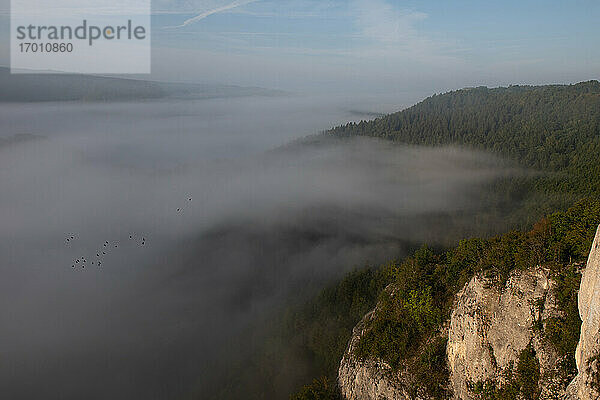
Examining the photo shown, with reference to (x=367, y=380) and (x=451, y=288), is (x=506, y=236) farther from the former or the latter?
(x=367, y=380)

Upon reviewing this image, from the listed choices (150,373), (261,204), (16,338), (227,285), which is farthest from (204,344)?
(261,204)

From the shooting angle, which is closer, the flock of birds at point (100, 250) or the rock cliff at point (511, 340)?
the rock cliff at point (511, 340)

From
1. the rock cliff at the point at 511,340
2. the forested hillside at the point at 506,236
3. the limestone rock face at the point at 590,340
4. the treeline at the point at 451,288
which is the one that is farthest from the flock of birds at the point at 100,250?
the limestone rock face at the point at 590,340

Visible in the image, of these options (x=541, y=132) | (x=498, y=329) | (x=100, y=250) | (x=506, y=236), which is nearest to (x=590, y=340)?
(x=498, y=329)

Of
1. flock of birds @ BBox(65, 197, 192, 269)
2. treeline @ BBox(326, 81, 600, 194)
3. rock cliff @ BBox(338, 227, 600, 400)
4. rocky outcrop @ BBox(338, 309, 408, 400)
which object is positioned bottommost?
flock of birds @ BBox(65, 197, 192, 269)

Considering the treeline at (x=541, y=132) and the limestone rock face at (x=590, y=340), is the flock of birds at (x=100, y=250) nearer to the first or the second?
the treeline at (x=541, y=132)

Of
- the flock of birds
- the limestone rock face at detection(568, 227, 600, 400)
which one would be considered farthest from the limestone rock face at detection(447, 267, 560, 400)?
the flock of birds

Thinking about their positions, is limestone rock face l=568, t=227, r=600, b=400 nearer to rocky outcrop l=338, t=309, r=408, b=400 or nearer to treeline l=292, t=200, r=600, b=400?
treeline l=292, t=200, r=600, b=400

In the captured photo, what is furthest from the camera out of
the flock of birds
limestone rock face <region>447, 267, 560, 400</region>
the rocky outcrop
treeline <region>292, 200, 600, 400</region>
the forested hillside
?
the flock of birds
